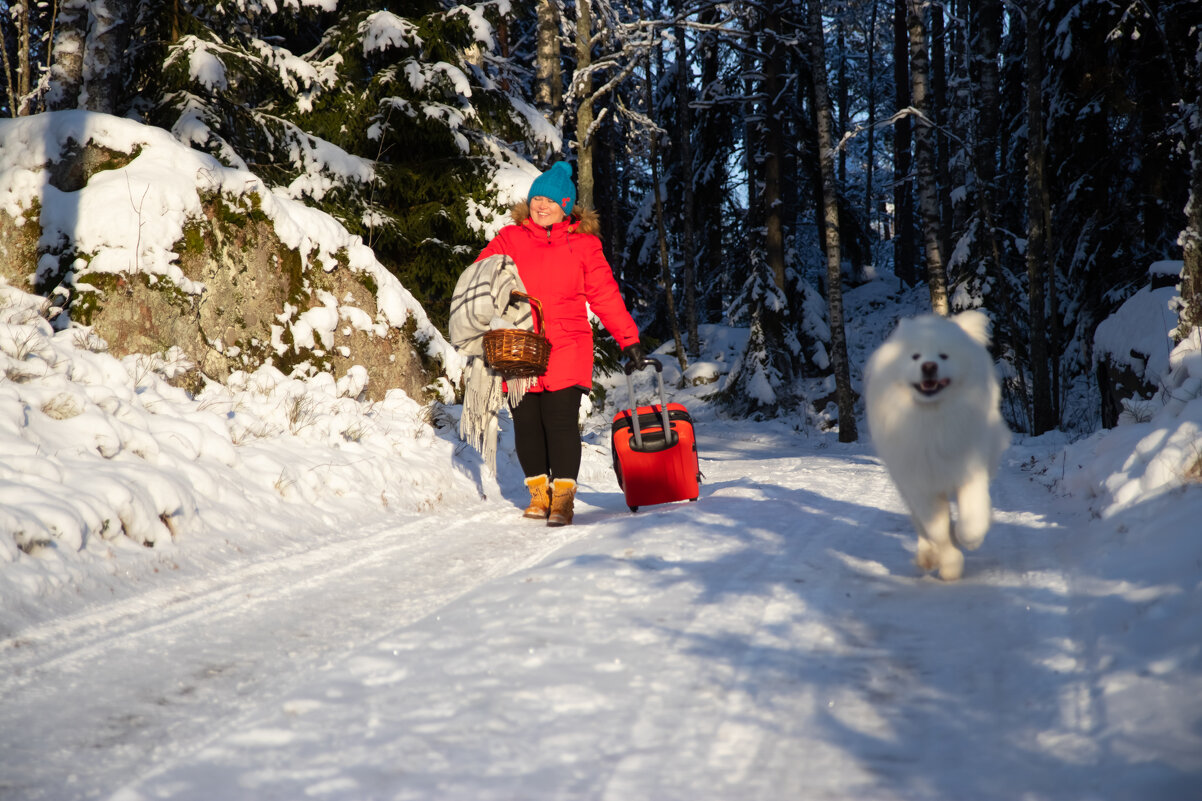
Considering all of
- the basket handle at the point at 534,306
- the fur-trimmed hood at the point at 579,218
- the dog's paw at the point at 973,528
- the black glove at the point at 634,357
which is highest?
the fur-trimmed hood at the point at 579,218

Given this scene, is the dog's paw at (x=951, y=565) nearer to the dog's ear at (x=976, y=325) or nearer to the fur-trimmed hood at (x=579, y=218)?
the dog's ear at (x=976, y=325)

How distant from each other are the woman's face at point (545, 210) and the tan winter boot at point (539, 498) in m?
1.87

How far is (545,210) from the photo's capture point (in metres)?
5.62

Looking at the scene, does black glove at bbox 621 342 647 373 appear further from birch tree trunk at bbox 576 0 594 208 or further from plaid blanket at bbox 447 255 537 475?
birch tree trunk at bbox 576 0 594 208

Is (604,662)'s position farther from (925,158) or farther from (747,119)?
(747,119)

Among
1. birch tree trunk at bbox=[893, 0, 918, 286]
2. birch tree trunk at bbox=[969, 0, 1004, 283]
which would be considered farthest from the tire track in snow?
birch tree trunk at bbox=[893, 0, 918, 286]

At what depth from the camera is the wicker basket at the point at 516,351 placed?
17.3 feet

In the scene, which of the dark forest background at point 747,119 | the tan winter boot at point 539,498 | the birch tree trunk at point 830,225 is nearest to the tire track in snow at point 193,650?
the tan winter boot at point 539,498

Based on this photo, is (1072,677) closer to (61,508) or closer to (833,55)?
(61,508)

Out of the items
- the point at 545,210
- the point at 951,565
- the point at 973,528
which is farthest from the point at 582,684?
the point at 545,210

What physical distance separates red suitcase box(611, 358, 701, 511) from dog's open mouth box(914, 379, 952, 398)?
2.09 meters

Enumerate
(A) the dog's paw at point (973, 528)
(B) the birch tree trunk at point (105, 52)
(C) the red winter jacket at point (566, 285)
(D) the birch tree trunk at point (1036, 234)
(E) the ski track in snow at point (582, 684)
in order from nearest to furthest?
(E) the ski track in snow at point (582, 684)
(A) the dog's paw at point (973, 528)
(C) the red winter jacket at point (566, 285)
(B) the birch tree trunk at point (105, 52)
(D) the birch tree trunk at point (1036, 234)

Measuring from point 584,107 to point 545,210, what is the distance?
803 cm

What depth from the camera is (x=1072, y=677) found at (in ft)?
7.63
